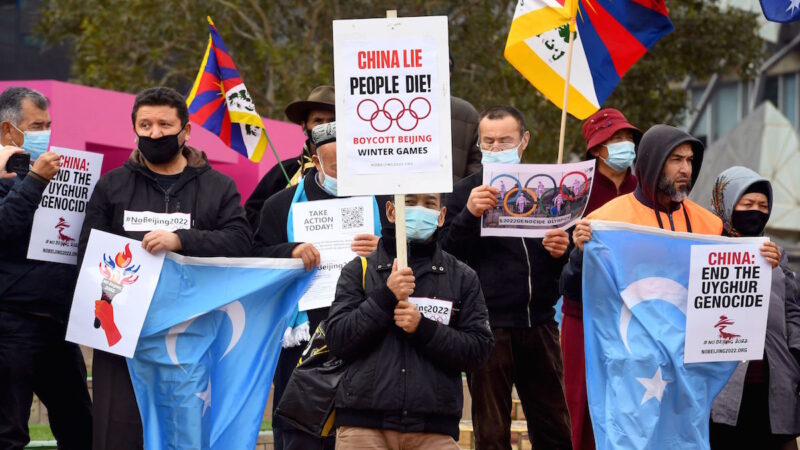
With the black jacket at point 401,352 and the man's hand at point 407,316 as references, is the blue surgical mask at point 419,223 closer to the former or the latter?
the black jacket at point 401,352

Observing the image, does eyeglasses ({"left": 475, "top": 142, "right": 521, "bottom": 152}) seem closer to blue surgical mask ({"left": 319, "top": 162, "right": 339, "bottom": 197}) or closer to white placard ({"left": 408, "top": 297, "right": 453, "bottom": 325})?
blue surgical mask ({"left": 319, "top": 162, "right": 339, "bottom": 197})

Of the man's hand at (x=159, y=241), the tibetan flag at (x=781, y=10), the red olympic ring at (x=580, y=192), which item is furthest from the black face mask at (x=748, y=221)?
the man's hand at (x=159, y=241)

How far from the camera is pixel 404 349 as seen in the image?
6121mm

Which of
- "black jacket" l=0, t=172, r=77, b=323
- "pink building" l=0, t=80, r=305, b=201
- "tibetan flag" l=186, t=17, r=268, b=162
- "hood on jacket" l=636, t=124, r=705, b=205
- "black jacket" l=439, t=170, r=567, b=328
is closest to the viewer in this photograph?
"hood on jacket" l=636, t=124, r=705, b=205

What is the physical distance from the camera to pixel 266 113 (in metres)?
22.6

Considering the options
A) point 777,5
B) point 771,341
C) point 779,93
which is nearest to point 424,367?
point 771,341

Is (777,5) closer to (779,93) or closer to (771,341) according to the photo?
(771,341)

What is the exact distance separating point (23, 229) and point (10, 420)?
103 centimetres

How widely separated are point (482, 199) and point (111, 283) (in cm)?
198

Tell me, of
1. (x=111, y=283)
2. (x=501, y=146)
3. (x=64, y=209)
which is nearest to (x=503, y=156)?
(x=501, y=146)

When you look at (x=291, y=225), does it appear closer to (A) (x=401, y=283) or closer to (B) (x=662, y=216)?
(A) (x=401, y=283)

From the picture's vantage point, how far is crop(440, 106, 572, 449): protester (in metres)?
7.31

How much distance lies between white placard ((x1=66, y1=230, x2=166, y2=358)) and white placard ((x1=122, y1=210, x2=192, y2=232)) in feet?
0.36

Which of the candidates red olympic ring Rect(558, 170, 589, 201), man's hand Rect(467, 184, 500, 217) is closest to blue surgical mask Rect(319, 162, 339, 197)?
man's hand Rect(467, 184, 500, 217)
